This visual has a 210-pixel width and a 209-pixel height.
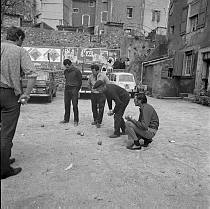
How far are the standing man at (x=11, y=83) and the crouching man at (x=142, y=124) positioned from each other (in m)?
2.48

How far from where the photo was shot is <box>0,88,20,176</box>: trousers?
3723mm

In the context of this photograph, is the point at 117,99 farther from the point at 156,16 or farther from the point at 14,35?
the point at 156,16

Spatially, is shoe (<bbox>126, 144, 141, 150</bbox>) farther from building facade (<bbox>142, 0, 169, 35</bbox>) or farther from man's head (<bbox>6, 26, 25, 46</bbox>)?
building facade (<bbox>142, 0, 169, 35</bbox>)

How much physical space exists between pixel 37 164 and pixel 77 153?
3.21 feet

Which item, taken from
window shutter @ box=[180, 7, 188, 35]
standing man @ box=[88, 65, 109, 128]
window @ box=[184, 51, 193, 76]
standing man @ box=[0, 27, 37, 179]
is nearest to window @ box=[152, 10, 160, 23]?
window shutter @ box=[180, 7, 188, 35]

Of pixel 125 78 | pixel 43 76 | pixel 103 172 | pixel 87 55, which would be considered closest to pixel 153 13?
pixel 87 55

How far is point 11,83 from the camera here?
3707 millimetres

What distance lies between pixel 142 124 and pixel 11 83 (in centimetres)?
278

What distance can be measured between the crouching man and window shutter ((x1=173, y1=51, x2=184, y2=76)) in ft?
45.4

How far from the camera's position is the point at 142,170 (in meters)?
4.63

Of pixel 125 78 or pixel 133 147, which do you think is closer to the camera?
pixel 133 147

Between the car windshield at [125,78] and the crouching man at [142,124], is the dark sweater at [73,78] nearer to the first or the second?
the crouching man at [142,124]

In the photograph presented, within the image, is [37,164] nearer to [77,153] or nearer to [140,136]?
[77,153]

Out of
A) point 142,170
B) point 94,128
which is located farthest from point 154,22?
point 142,170
